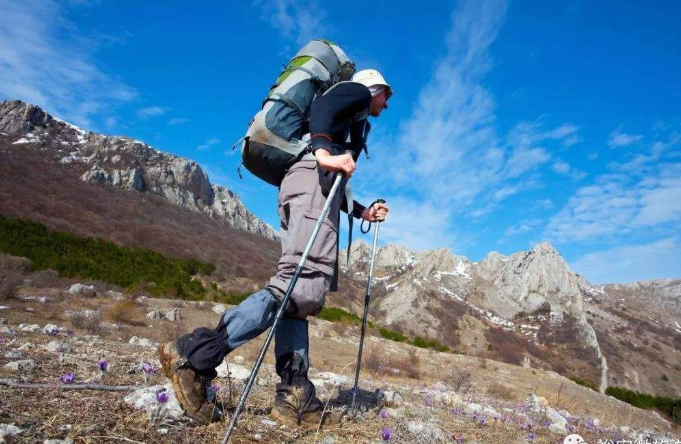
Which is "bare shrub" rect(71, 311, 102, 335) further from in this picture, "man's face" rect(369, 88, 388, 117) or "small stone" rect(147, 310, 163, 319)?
"man's face" rect(369, 88, 388, 117)

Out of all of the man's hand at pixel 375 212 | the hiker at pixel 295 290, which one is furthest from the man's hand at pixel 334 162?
the man's hand at pixel 375 212

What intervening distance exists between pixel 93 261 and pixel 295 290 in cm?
1824

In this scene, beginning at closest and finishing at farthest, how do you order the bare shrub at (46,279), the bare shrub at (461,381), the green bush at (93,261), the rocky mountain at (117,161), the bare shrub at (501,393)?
the bare shrub at (501,393)
the bare shrub at (461,381)
the bare shrub at (46,279)
the green bush at (93,261)
the rocky mountain at (117,161)

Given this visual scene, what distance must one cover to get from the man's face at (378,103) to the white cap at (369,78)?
9cm

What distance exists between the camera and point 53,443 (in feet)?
5.30

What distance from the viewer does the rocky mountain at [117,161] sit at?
169ft

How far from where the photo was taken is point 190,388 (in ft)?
7.39

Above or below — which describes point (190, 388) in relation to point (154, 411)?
above

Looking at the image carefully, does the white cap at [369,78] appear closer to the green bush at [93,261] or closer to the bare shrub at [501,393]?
the bare shrub at [501,393]

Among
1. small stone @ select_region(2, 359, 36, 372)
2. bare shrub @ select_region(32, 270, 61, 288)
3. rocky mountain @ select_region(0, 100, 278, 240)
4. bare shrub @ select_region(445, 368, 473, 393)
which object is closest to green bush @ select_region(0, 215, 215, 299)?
→ bare shrub @ select_region(32, 270, 61, 288)

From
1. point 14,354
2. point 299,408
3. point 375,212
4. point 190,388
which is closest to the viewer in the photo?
point 190,388

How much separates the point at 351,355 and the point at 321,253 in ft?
35.2

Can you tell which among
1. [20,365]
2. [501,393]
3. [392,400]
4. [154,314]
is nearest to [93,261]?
[154,314]

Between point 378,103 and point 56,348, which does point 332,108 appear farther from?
point 56,348
